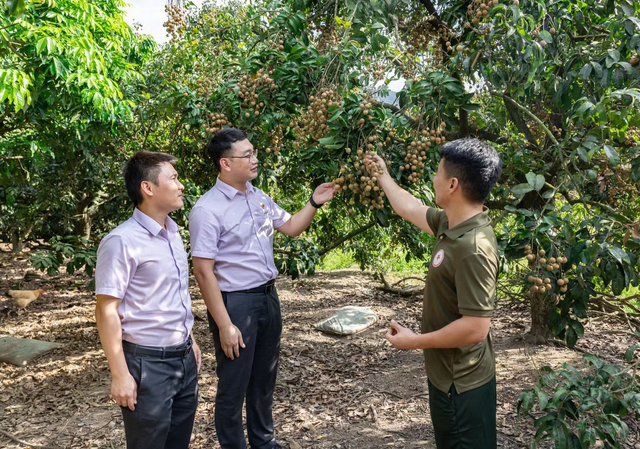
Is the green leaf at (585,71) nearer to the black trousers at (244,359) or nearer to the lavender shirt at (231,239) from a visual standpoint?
the lavender shirt at (231,239)

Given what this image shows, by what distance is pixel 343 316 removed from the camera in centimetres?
549

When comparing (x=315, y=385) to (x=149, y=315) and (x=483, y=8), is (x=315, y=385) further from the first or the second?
(x=483, y=8)

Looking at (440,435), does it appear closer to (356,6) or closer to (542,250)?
(542,250)

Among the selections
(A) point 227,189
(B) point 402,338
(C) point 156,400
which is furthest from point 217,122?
(B) point 402,338

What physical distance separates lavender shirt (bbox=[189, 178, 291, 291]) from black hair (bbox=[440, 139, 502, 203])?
1133 mm

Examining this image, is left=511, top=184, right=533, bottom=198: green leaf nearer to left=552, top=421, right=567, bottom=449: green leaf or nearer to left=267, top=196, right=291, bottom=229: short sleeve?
left=552, top=421, right=567, bottom=449: green leaf

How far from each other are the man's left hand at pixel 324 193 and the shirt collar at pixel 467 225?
0.96 metres

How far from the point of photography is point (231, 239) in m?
2.53

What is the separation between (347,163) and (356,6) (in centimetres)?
78

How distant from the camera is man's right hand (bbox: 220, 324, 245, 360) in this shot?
239cm

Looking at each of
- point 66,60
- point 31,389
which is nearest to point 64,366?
point 31,389

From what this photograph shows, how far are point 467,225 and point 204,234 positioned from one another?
4.07 ft

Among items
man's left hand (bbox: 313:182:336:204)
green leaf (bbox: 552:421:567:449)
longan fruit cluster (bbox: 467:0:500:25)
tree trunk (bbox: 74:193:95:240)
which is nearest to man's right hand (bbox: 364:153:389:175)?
man's left hand (bbox: 313:182:336:204)

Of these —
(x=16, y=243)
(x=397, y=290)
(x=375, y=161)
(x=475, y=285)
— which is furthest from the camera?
(x=16, y=243)
